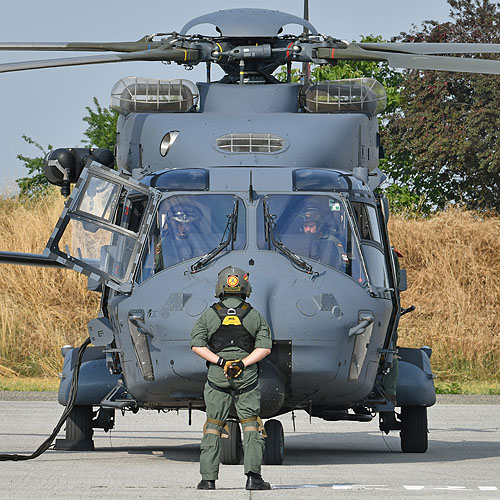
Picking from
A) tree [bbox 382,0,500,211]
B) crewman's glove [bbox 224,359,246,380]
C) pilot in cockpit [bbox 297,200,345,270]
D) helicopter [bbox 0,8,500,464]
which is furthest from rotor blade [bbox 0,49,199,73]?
tree [bbox 382,0,500,211]

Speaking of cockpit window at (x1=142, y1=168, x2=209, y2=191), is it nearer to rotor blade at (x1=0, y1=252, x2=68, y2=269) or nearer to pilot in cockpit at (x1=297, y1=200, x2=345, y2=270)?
pilot in cockpit at (x1=297, y1=200, x2=345, y2=270)

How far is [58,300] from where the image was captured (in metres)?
32.7

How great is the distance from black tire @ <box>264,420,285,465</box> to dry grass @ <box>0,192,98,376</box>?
669 inches

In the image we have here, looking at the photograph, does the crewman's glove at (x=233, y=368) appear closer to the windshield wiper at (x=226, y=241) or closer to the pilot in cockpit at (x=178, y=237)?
the windshield wiper at (x=226, y=241)

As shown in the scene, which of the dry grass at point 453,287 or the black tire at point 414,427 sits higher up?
the black tire at point 414,427

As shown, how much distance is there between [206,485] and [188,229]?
295 centimetres

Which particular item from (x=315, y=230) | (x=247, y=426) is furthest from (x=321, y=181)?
(x=247, y=426)

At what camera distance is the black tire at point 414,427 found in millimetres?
13664

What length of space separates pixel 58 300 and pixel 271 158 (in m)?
20.8

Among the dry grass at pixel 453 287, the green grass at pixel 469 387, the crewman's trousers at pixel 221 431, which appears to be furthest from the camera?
the dry grass at pixel 453 287

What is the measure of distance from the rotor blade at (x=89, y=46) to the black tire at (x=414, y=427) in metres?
4.79

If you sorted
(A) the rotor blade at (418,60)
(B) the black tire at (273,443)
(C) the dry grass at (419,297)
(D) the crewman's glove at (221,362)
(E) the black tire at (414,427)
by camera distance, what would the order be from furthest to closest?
(C) the dry grass at (419,297) < (E) the black tire at (414,427) < (A) the rotor blade at (418,60) < (B) the black tire at (273,443) < (D) the crewman's glove at (221,362)

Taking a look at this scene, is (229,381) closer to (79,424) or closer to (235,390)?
(235,390)

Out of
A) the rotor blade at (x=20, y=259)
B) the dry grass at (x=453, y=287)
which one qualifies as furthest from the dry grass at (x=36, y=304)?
the rotor blade at (x=20, y=259)
